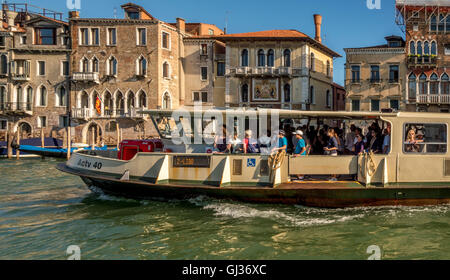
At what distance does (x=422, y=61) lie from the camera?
3117cm

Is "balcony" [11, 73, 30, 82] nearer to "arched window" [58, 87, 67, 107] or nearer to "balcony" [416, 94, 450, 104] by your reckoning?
"arched window" [58, 87, 67, 107]

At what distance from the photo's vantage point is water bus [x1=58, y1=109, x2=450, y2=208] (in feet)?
29.5

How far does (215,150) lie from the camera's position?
9961 mm

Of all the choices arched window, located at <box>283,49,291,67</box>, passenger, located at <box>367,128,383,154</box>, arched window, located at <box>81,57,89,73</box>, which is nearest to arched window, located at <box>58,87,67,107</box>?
arched window, located at <box>81,57,89,73</box>

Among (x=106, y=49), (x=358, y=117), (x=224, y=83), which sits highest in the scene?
(x=106, y=49)

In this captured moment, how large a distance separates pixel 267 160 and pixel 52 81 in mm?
31043

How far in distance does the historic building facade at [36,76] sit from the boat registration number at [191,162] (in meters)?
28.5

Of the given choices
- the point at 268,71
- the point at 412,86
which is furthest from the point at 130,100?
the point at 412,86

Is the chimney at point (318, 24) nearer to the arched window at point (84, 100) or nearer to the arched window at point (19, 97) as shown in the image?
the arched window at point (84, 100)

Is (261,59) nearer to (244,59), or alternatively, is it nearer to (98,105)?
(244,59)

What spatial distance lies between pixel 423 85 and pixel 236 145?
1067 inches

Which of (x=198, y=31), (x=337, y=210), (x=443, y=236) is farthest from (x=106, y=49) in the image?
(x=443, y=236)
